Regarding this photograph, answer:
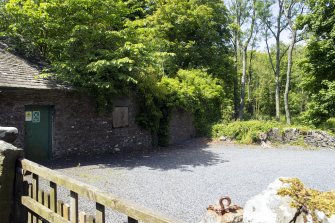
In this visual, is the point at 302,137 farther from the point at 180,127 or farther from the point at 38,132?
the point at 38,132

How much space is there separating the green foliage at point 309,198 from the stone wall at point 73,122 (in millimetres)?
10394

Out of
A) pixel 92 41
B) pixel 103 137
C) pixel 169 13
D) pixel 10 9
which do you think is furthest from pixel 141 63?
pixel 169 13

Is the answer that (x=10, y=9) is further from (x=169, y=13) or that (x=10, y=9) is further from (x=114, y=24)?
(x=169, y=13)

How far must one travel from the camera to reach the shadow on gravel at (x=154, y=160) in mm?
11734

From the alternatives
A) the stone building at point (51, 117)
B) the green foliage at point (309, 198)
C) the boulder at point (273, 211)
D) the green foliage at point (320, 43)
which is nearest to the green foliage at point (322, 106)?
the green foliage at point (320, 43)

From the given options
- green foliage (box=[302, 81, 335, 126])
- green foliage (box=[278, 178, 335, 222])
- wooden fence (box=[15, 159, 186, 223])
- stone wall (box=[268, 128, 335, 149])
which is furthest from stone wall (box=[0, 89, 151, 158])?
green foliage (box=[302, 81, 335, 126])

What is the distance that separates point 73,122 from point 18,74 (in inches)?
113

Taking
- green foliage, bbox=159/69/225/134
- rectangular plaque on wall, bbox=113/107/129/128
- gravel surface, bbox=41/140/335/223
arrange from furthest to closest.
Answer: green foliage, bbox=159/69/225/134, rectangular plaque on wall, bbox=113/107/129/128, gravel surface, bbox=41/140/335/223

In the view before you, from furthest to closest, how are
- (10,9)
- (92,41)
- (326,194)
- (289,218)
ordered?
(92,41), (10,9), (326,194), (289,218)

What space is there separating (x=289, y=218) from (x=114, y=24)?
12847mm

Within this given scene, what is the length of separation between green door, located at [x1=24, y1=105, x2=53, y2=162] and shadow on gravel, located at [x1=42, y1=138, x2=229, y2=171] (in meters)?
0.64

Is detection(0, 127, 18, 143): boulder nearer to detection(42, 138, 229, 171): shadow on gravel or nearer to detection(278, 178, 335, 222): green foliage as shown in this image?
detection(278, 178, 335, 222): green foliage

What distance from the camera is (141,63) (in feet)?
42.4

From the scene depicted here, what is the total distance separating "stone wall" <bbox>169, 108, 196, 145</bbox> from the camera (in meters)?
19.1
